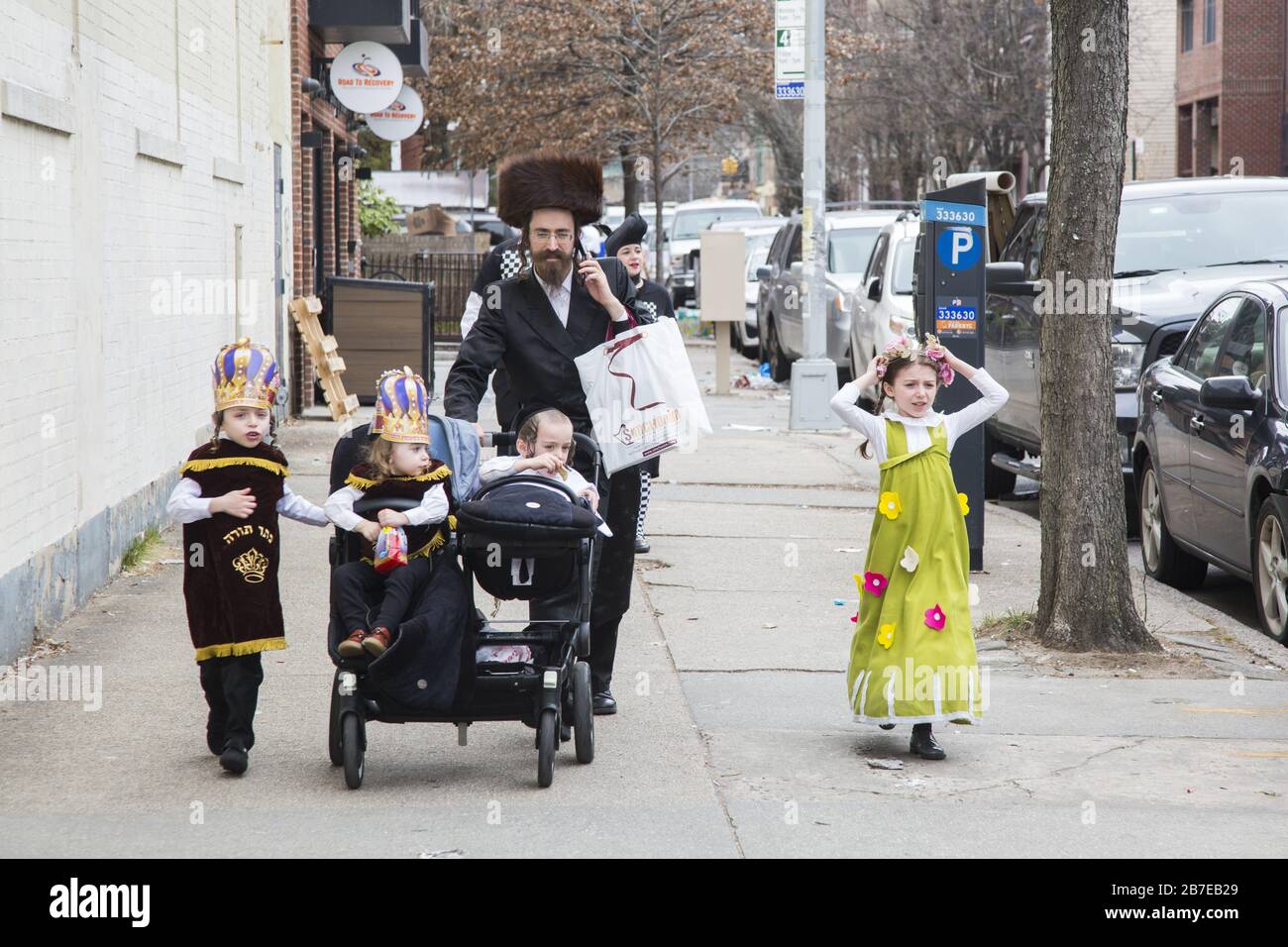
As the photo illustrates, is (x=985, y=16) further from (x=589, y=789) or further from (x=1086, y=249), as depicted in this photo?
(x=589, y=789)

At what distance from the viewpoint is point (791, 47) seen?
17.0 m

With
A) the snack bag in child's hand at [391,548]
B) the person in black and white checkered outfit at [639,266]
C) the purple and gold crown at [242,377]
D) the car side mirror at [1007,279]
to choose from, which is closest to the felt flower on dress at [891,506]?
the snack bag in child's hand at [391,548]

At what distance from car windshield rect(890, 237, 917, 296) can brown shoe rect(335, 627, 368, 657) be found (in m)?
12.4

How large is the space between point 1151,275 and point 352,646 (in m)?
7.63

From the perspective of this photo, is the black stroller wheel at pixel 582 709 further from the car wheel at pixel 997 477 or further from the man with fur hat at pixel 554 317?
the car wheel at pixel 997 477

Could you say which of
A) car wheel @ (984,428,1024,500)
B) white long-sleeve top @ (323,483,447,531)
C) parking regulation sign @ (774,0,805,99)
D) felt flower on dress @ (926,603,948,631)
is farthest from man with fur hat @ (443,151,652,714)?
parking regulation sign @ (774,0,805,99)

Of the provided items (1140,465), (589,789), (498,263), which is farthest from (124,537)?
(1140,465)

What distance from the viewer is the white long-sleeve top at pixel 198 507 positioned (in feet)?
18.0

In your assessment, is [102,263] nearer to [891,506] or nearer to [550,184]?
[550,184]

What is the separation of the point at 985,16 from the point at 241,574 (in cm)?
3362

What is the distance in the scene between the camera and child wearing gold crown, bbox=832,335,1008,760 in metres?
5.91

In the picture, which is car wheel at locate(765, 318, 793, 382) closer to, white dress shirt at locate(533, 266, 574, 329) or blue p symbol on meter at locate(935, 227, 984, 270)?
blue p symbol on meter at locate(935, 227, 984, 270)

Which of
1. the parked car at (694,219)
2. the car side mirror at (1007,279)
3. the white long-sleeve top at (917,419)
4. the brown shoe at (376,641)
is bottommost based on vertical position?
the brown shoe at (376,641)

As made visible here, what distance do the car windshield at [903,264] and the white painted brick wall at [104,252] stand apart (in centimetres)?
657
